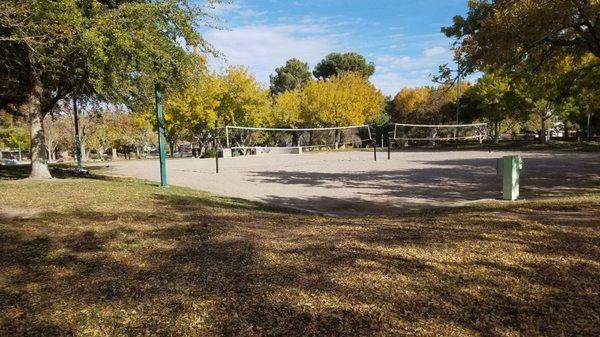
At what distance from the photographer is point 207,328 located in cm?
316

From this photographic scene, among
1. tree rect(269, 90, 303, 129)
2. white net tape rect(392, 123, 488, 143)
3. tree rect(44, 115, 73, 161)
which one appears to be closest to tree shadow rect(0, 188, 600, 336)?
tree rect(269, 90, 303, 129)

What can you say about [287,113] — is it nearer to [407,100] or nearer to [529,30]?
[407,100]

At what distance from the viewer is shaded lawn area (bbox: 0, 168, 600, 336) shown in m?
3.21

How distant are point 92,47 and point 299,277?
8.72m

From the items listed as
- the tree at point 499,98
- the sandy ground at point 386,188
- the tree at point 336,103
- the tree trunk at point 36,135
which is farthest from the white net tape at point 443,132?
the tree trunk at point 36,135

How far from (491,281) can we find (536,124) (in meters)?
55.8

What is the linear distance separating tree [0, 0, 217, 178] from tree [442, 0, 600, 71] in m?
7.78

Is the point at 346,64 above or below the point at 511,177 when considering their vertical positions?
above

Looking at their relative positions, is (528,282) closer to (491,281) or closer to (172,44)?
(491,281)

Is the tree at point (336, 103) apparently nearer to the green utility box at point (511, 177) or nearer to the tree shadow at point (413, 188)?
the tree shadow at point (413, 188)

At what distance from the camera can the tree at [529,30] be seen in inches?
382

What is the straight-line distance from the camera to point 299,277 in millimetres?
4152

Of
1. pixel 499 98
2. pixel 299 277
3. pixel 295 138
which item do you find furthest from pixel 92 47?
pixel 295 138

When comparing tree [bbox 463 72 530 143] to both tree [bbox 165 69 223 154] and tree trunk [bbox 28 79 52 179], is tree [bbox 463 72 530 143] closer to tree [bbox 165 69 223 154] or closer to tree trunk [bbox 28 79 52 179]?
tree [bbox 165 69 223 154]
